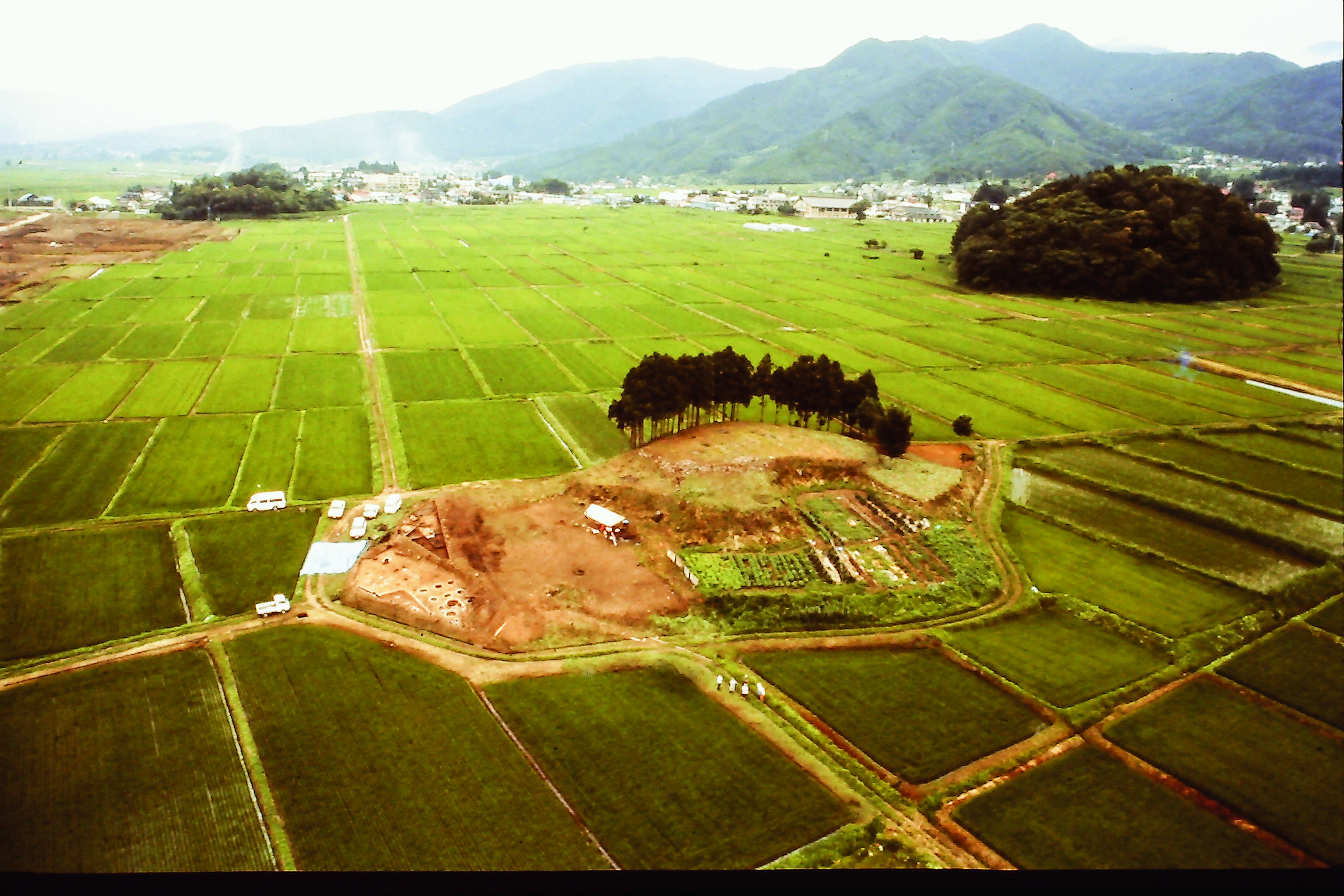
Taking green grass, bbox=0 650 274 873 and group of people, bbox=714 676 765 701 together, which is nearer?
green grass, bbox=0 650 274 873

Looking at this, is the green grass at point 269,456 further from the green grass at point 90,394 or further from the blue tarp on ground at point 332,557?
the green grass at point 90,394

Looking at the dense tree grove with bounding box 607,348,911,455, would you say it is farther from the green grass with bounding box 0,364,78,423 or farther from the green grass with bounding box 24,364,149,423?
the green grass with bounding box 0,364,78,423

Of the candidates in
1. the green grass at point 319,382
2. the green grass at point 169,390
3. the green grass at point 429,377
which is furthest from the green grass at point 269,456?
the green grass at point 429,377

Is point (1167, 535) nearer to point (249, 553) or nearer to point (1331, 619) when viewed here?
point (1331, 619)

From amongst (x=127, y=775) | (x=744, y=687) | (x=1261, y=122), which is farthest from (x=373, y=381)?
(x=1261, y=122)

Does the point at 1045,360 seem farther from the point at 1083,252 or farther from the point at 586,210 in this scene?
the point at 586,210

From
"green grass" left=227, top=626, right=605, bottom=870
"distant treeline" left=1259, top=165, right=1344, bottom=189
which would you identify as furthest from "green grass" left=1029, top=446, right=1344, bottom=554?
"distant treeline" left=1259, top=165, right=1344, bottom=189
